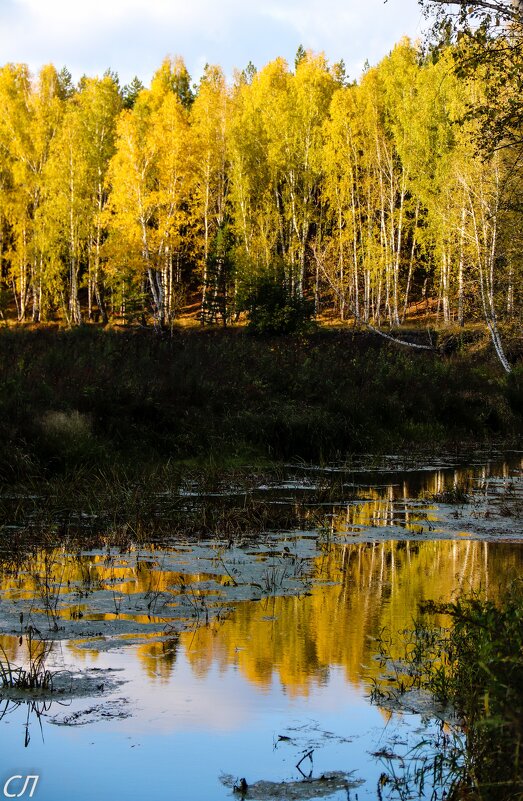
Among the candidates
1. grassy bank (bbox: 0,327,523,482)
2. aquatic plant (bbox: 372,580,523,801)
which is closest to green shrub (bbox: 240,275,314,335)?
grassy bank (bbox: 0,327,523,482)

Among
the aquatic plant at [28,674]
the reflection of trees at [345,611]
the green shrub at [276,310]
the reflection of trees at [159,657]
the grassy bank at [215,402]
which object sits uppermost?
the green shrub at [276,310]

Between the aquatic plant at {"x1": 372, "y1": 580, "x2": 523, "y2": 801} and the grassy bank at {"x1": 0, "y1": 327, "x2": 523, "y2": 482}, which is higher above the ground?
the grassy bank at {"x1": 0, "y1": 327, "x2": 523, "y2": 482}

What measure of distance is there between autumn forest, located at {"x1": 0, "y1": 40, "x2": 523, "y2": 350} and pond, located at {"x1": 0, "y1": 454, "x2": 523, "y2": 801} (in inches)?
995

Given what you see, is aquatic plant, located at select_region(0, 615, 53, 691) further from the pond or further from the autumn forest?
the autumn forest

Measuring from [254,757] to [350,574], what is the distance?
12.7 ft

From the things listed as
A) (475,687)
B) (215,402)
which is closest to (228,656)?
(475,687)

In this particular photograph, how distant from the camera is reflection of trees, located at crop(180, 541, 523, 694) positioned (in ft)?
18.9

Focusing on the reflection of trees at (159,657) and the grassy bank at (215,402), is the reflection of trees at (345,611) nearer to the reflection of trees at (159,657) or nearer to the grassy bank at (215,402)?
the reflection of trees at (159,657)

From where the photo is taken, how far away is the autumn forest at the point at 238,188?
3950 centimetres

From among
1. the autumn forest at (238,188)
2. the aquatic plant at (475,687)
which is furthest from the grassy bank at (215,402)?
the autumn forest at (238,188)

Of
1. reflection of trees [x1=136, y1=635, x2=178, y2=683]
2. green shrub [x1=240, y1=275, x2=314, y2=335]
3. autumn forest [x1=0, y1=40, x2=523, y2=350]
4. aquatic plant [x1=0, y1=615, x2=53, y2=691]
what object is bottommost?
reflection of trees [x1=136, y1=635, x2=178, y2=683]

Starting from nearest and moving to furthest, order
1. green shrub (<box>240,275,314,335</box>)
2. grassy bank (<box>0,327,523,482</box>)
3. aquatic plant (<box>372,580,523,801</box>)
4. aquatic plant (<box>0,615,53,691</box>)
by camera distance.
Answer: aquatic plant (<box>372,580,523,801</box>), aquatic plant (<box>0,615,53,691</box>), grassy bank (<box>0,327,523,482</box>), green shrub (<box>240,275,314,335</box>)

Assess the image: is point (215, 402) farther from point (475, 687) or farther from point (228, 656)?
point (475, 687)

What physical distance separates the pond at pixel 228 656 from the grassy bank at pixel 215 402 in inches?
182
